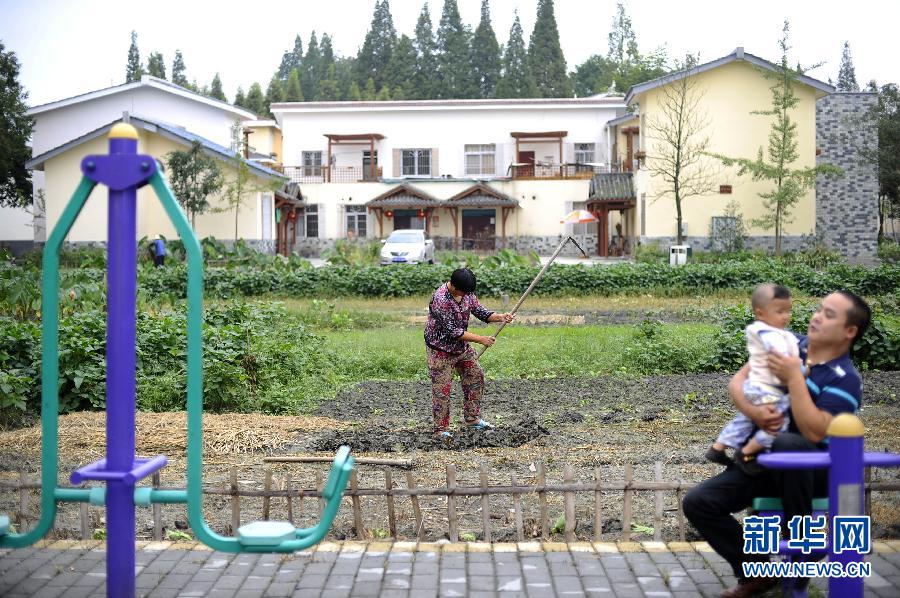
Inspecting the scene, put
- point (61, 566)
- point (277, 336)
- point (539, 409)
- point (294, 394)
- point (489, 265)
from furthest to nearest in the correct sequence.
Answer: point (489, 265) → point (277, 336) → point (294, 394) → point (539, 409) → point (61, 566)

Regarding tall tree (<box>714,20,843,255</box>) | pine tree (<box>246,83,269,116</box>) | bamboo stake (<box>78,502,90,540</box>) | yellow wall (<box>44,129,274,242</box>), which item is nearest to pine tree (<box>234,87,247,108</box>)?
pine tree (<box>246,83,269,116</box>)

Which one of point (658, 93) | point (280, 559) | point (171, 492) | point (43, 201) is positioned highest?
point (658, 93)

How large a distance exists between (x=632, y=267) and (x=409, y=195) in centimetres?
2397

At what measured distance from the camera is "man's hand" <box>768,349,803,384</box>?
368cm

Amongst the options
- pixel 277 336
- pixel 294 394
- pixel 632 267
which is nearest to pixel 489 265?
pixel 632 267

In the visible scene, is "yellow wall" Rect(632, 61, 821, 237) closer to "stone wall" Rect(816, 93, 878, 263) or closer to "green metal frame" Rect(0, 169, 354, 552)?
"stone wall" Rect(816, 93, 878, 263)

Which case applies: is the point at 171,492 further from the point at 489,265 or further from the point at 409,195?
the point at 409,195

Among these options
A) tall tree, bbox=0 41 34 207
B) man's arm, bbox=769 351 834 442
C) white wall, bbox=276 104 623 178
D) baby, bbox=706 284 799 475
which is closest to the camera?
man's arm, bbox=769 351 834 442

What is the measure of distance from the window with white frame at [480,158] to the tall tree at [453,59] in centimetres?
1899

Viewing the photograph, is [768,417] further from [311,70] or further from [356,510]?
[311,70]

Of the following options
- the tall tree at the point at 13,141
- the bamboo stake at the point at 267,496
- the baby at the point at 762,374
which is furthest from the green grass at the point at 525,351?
the tall tree at the point at 13,141

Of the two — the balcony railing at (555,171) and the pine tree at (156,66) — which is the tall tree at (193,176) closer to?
the balcony railing at (555,171)

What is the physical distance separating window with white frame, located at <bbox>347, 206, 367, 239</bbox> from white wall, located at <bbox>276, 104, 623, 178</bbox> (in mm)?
2911

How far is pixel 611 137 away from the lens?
156 ft
